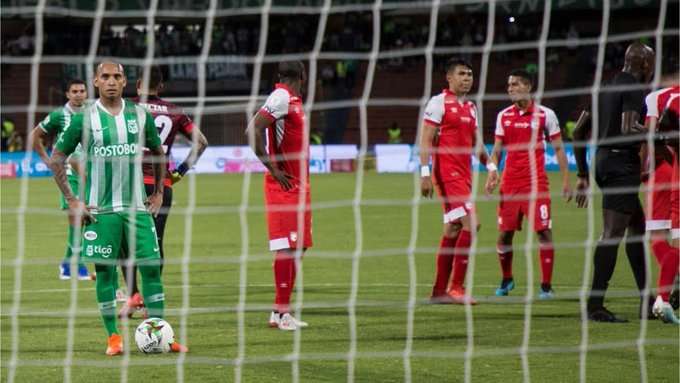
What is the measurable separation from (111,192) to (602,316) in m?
3.59

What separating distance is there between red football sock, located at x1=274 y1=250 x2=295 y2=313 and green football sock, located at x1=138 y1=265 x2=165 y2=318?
127 centimetres

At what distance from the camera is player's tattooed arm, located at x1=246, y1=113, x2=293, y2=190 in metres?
8.62

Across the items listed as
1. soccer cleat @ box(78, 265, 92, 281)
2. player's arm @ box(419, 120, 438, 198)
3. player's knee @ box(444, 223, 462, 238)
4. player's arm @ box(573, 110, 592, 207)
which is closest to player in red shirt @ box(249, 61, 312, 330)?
player's arm @ box(419, 120, 438, 198)

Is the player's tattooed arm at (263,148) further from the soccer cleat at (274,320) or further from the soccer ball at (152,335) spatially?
the soccer ball at (152,335)

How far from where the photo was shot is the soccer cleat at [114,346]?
7.61m

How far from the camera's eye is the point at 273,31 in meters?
38.1

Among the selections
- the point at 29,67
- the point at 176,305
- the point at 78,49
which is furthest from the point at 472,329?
the point at 29,67

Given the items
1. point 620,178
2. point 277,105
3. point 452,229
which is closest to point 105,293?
point 277,105

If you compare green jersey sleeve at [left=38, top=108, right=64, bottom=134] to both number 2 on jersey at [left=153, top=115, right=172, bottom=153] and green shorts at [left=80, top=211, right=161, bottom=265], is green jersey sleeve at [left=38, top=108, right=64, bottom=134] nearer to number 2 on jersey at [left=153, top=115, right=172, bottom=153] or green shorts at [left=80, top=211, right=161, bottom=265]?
number 2 on jersey at [left=153, top=115, right=172, bottom=153]

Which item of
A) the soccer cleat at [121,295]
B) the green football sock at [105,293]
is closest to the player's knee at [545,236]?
the soccer cleat at [121,295]

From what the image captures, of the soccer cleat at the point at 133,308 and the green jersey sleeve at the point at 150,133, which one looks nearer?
the green jersey sleeve at the point at 150,133

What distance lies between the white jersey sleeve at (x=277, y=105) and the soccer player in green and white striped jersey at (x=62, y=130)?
1.35 m

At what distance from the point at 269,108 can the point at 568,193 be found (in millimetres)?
2765

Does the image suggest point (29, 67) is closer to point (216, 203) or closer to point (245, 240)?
point (216, 203)
